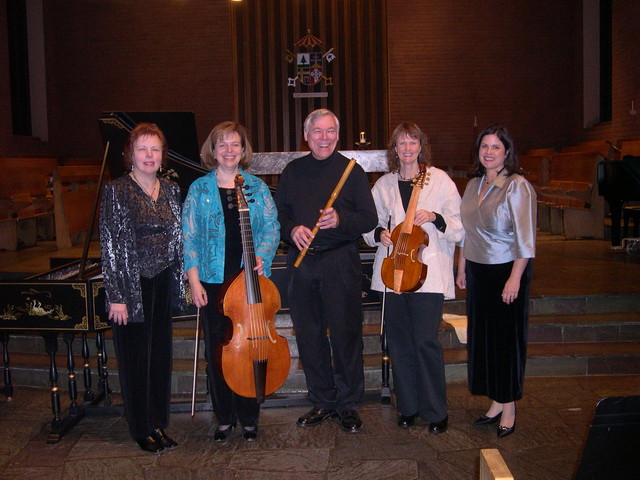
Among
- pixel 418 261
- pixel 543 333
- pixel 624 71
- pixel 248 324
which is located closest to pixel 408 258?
pixel 418 261

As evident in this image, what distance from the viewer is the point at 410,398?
10.7 ft

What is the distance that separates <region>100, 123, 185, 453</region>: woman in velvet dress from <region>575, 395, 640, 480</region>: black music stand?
6.92ft

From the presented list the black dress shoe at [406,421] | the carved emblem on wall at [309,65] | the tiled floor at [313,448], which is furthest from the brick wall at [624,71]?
the black dress shoe at [406,421]

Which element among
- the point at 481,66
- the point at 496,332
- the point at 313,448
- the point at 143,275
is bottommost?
the point at 313,448

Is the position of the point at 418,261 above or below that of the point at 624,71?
below

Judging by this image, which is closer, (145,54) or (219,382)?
(219,382)

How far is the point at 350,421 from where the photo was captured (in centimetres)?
325

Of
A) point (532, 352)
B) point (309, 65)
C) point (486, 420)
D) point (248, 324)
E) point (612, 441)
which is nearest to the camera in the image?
point (612, 441)

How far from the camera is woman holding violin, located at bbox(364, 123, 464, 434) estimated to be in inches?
119

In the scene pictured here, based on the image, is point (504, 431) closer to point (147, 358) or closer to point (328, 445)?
point (328, 445)

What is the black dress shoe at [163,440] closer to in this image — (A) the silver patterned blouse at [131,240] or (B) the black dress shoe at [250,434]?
(B) the black dress shoe at [250,434]

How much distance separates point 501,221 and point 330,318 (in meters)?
0.90

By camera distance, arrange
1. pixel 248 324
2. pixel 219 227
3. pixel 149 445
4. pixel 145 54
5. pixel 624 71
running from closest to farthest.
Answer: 1. pixel 248 324
2. pixel 219 227
3. pixel 149 445
4. pixel 624 71
5. pixel 145 54

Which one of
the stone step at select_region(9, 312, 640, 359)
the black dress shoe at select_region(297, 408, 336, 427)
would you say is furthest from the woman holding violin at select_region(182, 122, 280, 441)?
the stone step at select_region(9, 312, 640, 359)
